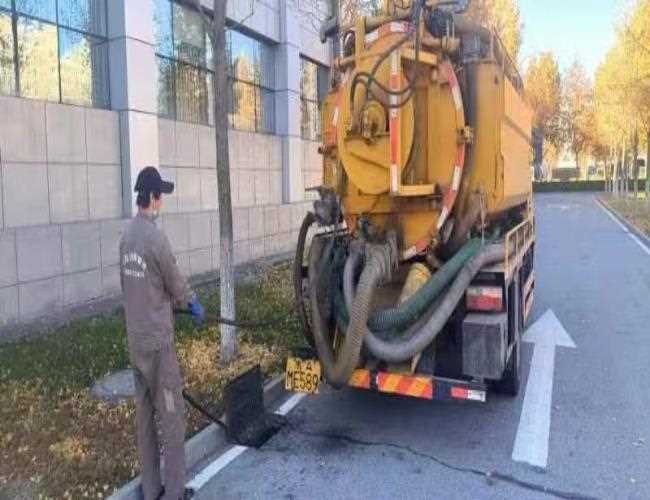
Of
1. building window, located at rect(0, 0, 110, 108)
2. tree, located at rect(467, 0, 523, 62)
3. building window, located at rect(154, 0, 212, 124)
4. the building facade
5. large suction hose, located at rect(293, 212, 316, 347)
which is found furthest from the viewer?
tree, located at rect(467, 0, 523, 62)

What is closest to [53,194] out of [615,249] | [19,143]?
[19,143]

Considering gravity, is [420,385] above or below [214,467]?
above

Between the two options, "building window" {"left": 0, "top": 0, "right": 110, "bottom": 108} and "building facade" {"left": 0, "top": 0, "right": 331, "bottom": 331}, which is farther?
"building window" {"left": 0, "top": 0, "right": 110, "bottom": 108}

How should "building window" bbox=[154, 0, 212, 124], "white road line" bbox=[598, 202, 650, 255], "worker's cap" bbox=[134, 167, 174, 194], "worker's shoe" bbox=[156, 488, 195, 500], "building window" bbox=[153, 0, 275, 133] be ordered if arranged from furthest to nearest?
1. "white road line" bbox=[598, 202, 650, 255]
2. "building window" bbox=[153, 0, 275, 133]
3. "building window" bbox=[154, 0, 212, 124]
4. "worker's shoe" bbox=[156, 488, 195, 500]
5. "worker's cap" bbox=[134, 167, 174, 194]

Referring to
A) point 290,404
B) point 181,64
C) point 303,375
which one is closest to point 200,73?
point 181,64

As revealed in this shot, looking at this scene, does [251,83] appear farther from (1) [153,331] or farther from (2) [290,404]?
(1) [153,331]

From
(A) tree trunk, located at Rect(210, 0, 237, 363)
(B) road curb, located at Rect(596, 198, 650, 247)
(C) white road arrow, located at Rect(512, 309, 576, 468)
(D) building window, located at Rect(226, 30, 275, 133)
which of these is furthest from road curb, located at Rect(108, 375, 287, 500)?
(B) road curb, located at Rect(596, 198, 650, 247)

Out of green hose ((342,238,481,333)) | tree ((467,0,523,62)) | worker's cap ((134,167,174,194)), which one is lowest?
green hose ((342,238,481,333))

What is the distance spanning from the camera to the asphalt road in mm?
4168

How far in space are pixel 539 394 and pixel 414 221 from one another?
6.47ft

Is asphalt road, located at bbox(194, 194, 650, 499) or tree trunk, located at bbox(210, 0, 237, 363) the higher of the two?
tree trunk, located at bbox(210, 0, 237, 363)

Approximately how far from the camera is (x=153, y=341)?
12.3 ft

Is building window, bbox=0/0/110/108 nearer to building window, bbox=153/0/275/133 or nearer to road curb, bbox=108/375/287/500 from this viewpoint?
building window, bbox=153/0/275/133

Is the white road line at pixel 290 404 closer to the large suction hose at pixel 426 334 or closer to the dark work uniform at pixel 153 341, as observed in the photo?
the large suction hose at pixel 426 334
